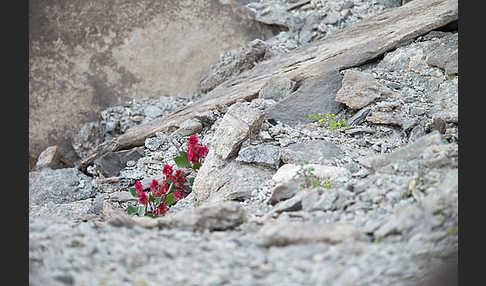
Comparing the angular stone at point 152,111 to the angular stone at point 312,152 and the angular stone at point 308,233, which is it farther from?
the angular stone at point 308,233

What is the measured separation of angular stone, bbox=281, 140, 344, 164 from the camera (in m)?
3.99

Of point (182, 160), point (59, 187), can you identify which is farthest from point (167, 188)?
point (59, 187)

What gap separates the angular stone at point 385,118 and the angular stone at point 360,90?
7.6 inches

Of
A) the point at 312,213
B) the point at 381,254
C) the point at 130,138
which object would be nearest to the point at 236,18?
the point at 130,138

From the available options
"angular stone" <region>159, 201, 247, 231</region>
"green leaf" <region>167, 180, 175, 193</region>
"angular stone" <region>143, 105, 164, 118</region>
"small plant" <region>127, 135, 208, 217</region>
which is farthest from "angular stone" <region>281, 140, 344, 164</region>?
"angular stone" <region>143, 105, 164, 118</region>

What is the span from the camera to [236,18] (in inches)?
309

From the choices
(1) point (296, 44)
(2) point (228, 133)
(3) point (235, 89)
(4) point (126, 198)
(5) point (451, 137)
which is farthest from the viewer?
(1) point (296, 44)

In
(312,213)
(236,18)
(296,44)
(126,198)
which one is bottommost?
(126,198)

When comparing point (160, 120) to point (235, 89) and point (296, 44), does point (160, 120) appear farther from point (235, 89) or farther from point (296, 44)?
point (296, 44)

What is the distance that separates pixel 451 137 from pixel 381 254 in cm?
175

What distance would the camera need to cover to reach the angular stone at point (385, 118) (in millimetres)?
4320

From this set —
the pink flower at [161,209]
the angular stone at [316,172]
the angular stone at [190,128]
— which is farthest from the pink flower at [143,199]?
the angular stone at [190,128]

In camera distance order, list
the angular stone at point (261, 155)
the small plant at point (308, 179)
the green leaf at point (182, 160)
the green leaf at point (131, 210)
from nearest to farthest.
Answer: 1. the small plant at point (308, 179)
2. the angular stone at point (261, 155)
3. the green leaf at point (131, 210)
4. the green leaf at point (182, 160)

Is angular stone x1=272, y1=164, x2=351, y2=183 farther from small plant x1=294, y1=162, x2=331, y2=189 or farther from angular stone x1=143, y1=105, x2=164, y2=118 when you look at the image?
angular stone x1=143, y1=105, x2=164, y2=118
